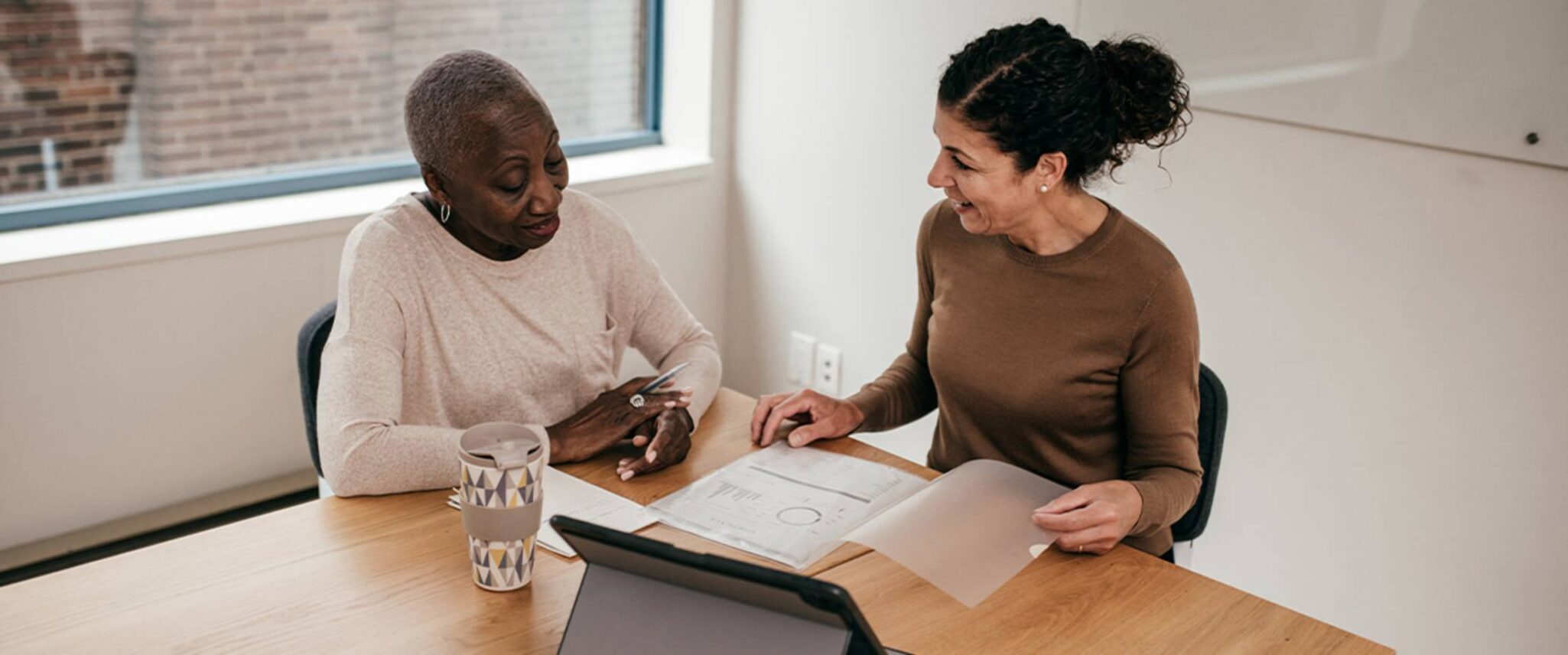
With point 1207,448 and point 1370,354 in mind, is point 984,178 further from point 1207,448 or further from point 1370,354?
point 1370,354

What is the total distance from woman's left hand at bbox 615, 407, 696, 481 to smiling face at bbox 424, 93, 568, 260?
31 cm

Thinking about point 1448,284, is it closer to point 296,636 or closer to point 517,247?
point 517,247

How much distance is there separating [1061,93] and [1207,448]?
1.83 feet

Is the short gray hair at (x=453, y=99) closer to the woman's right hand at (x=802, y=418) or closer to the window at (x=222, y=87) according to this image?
the woman's right hand at (x=802, y=418)

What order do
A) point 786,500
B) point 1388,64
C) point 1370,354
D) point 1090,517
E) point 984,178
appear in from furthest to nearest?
point 1370,354, point 1388,64, point 984,178, point 786,500, point 1090,517

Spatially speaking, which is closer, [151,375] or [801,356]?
[151,375]

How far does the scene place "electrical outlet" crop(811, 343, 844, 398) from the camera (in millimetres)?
3312

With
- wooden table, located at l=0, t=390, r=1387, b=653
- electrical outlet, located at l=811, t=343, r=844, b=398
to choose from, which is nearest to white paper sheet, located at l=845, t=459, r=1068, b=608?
wooden table, located at l=0, t=390, r=1387, b=653

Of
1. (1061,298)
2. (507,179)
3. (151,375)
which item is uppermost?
(507,179)

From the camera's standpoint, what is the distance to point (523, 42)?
129 inches

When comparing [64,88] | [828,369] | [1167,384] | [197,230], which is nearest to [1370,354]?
[1167,384]

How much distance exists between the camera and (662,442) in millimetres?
1747

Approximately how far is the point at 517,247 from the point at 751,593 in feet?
2.96

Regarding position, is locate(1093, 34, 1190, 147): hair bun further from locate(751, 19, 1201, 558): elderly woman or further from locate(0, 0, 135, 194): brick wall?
locate(0, 0, 135, 194): brick wall
